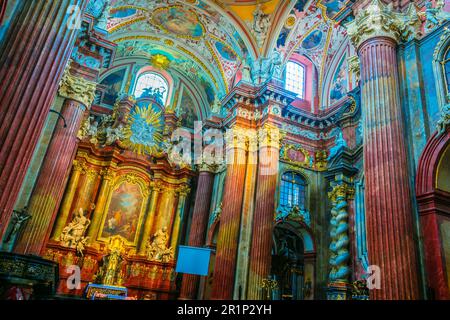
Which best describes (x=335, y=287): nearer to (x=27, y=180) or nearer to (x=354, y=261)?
(x=354, y=261)

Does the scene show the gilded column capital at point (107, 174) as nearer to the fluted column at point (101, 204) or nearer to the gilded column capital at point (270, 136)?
the fluted column at point (101, 204)

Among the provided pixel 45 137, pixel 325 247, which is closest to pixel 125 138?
pixel 45 137

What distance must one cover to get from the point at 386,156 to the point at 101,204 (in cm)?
1317

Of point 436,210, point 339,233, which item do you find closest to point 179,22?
point 339,233

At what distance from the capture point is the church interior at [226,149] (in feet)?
19.5

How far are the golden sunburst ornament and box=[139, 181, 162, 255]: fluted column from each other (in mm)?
1911

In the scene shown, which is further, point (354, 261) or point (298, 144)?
point (298, 144)

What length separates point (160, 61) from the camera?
19250 millimetres

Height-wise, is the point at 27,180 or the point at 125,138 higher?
the point at 125,138

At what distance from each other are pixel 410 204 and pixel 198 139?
13.2 meters

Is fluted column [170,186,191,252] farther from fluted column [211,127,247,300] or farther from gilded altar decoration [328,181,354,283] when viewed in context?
gilded altar decoration [328,181,354,283]

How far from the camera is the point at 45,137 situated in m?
10.4

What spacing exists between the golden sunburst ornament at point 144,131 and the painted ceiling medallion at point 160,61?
2.36 metres

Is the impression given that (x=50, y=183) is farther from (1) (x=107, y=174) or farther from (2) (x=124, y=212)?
(2) (x=124, y=212)
